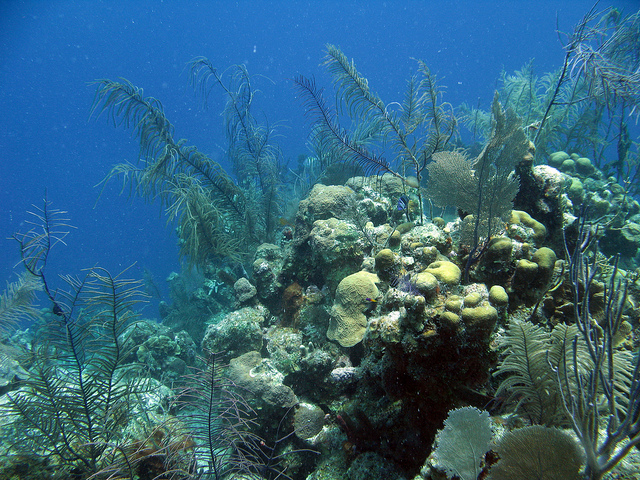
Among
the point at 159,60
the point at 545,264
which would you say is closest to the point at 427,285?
the point at 545,264

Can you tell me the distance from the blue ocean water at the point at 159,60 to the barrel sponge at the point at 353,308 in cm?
7639

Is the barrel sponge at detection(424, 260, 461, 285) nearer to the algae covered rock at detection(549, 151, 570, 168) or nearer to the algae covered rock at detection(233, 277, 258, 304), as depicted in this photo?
the algae covered rock at detection(233, 277, 258, 304)

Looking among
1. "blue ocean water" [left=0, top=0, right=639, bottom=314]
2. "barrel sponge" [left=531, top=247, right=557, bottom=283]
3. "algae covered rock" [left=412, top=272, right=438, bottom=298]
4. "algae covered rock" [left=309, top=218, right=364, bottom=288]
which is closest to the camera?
"algae covered rock" [left=412, top=272, right=438, bottom=298]

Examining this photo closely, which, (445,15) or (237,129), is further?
(445,15)

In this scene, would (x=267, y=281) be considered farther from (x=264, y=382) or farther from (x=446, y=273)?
(x=446, y=273)

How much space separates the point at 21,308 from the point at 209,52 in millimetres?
144759

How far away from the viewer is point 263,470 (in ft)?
11.5

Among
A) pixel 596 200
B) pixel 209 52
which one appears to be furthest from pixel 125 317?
pixel 209 52

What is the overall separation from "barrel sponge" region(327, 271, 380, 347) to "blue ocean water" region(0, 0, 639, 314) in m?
76.4

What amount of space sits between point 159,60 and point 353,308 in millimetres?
135450

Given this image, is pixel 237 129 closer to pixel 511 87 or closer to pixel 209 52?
pixel 511 87

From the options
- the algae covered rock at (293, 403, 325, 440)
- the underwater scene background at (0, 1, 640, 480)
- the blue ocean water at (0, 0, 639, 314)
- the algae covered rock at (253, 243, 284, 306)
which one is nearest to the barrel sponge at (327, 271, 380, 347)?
the underwater scene background at (0, 1, 640, 480)


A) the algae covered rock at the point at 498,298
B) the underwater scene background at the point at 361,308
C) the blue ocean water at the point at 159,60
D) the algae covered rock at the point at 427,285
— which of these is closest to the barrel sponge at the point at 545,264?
the underwater scene background at the point at 361,308

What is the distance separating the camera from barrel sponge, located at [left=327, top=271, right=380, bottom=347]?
3740 mm
